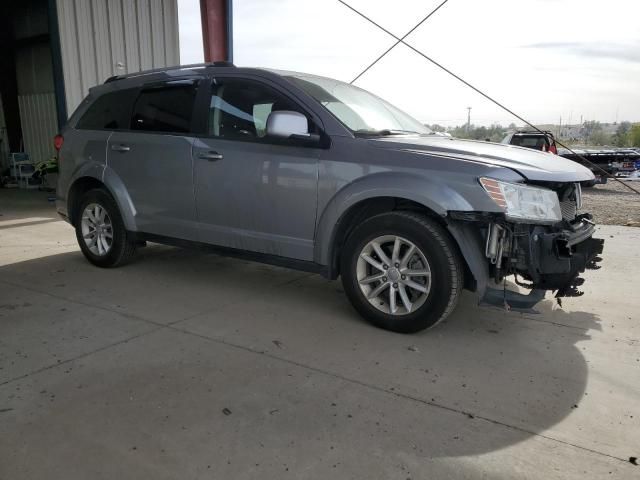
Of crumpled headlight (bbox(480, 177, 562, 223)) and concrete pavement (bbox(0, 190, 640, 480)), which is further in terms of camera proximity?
crumpled headlight (bbox(480, 177, 562, 223))

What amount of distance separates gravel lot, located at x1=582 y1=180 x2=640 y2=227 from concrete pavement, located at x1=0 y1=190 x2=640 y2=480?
4.84m

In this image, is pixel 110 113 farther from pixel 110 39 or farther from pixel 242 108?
pixel 110 39

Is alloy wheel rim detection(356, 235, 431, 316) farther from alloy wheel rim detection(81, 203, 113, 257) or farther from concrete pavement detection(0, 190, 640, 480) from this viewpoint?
alloy wheel rim detection(81, 203, 113, 257)

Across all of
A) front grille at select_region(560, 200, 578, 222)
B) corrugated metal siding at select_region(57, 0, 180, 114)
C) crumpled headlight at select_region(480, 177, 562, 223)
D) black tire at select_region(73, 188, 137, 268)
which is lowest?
black tire at select_region(73, 188, 137, 268)

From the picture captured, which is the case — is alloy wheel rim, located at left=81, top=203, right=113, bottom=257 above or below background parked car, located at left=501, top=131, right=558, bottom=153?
below

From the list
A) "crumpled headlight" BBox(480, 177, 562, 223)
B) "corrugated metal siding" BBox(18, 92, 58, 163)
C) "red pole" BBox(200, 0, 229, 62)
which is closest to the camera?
"crumpled headlight" BBox(480, 177, 562, 223)

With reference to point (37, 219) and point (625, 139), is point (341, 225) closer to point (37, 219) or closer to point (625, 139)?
point (37, 219)

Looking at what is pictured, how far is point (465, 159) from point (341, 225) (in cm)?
99

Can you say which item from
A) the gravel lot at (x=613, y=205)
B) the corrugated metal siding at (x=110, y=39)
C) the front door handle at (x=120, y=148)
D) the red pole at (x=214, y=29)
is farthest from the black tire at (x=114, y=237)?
the gravel lot at (x=613, y=205)

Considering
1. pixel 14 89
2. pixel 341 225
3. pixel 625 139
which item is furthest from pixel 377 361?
pixel 625 139

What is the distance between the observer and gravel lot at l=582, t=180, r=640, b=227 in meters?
9.07

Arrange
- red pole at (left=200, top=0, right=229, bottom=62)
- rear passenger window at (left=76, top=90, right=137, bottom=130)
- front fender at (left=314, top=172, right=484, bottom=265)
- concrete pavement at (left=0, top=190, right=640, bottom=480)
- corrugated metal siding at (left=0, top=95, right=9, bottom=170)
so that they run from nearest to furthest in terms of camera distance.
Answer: concrete pavement at (left=0, top=190, right=640, bottom=480) < front fender at (left=314, top=172, right=484, bottom=265) < rear passenger window at (left=76, top=90, right=137, bottom=130) < red pole at (left=200, top=0, right=229, bottom=62) < corrugated metal siding at (left=0, top=95, right=9, bottom=170)

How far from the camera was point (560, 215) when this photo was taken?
139 inches

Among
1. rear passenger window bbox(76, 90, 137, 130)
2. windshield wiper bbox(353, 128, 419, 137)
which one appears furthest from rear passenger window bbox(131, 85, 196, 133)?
windshield wiper bbox(353, 128, 419, 137)
